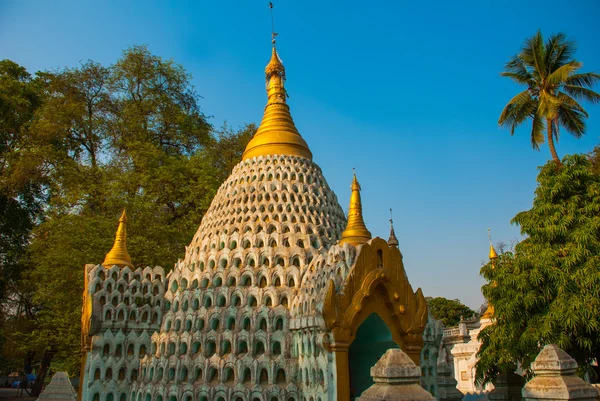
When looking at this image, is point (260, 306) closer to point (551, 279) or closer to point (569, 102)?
point (551, 279)

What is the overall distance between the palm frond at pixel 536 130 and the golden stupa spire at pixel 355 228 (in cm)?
1155

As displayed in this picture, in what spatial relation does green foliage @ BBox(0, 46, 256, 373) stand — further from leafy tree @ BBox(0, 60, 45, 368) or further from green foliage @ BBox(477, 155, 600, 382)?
green foliage @ BBox(477, 155, 600, 382)

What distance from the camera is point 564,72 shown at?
20422 mm

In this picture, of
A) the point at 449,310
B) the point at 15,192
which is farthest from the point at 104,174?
the point at 449,310

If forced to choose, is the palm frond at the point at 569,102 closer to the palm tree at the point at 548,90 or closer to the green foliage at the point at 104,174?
the palm tree at the point at 548,90

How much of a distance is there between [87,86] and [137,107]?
3.59 m

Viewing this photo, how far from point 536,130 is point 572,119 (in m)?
1.42

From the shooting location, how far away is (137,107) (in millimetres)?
31125

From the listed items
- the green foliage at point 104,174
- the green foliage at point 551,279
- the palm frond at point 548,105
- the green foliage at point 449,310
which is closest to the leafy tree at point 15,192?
the green foliage at point 104,174

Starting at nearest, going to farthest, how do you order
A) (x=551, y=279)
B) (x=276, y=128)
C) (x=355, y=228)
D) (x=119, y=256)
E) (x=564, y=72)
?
(x=355, y=228), (x=551, y=279), (x=119, y=256), (x=276, y=128), (x=564, y=72)

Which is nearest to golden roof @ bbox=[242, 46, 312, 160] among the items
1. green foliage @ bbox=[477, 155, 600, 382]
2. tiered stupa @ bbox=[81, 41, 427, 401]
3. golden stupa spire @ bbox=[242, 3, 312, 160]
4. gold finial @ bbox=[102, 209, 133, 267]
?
golden stupa spire @ bbox=[242, 3, 312, 160]

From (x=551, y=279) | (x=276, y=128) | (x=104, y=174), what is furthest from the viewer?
(x=104, y=174)

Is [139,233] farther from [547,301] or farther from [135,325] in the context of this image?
[547,301]

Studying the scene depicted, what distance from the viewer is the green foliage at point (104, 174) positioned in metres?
22.7
